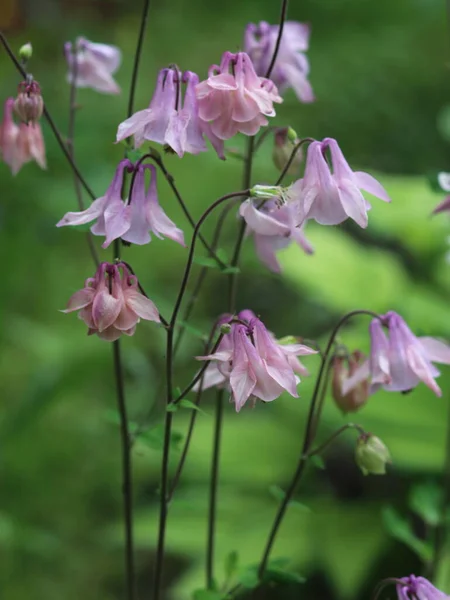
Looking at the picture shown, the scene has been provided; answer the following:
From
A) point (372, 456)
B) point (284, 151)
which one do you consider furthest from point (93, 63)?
point (372, 456)

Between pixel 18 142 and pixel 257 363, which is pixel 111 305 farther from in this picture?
pixel 18 142

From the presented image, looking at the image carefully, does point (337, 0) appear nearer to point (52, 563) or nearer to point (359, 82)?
point (359, 82)

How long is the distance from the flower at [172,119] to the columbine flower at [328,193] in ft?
0.30

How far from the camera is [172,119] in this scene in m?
0.74

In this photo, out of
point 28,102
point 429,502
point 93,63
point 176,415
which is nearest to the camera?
point 28,102

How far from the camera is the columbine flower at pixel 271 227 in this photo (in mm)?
752

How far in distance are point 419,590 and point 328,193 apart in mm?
387

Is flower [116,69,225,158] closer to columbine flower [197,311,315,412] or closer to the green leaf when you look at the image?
columbine flower [197,311,315,412]

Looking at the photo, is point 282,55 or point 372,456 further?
point 282,55

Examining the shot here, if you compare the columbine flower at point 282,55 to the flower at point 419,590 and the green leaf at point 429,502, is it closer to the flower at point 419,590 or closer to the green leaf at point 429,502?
the flower at point 419,590

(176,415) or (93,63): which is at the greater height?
(93,63)

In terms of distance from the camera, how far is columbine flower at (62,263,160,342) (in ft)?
2.31

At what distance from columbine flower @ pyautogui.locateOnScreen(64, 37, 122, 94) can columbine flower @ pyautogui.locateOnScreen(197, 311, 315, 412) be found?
0.43 meters

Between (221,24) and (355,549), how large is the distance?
2792 millimetres
